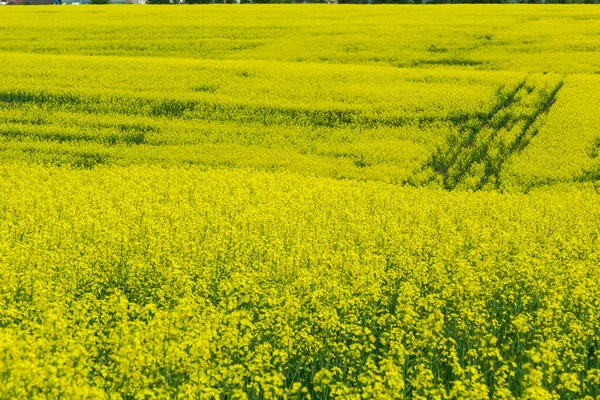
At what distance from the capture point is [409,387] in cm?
710

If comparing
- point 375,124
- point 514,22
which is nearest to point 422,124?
point 375,124

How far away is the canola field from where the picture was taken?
274 inches

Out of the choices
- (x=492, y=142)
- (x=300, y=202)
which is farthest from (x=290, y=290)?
(x=492, y=142)

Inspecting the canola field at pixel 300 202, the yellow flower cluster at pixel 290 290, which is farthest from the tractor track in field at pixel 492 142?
the yellow flower cluster at pixel 290 290

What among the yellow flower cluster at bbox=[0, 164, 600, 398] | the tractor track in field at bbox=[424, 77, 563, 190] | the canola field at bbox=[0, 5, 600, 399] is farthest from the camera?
the tractor track in field at bbox=[424, 77, 563, 190]

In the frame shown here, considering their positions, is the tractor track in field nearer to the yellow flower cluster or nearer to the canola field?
the canola field

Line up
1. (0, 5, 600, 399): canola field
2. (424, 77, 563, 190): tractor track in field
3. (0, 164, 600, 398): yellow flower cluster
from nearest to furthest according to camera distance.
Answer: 1. (0, 164, 600, 398): yellow flower cluster
2. (0, 5, 600, 399): canola field
3. (424, 77, 563, 190): tractor track in field

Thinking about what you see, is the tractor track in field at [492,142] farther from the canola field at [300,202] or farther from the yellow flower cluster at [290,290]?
the yellow flower cluster at [290,290]

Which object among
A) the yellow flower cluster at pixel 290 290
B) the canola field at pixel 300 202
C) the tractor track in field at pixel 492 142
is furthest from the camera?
the tractor track in field at pixel 492 142

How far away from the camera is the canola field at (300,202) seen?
6961mm

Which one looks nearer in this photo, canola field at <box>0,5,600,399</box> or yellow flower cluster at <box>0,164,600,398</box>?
yellow flower cluster at <box>0,164,600,398</box>

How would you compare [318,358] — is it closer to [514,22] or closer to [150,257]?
[150,257]

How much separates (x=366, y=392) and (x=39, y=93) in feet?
81.3

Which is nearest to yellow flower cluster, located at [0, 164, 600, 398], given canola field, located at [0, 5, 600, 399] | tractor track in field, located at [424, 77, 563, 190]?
canola field, located at [0, 5, 600, 399]
